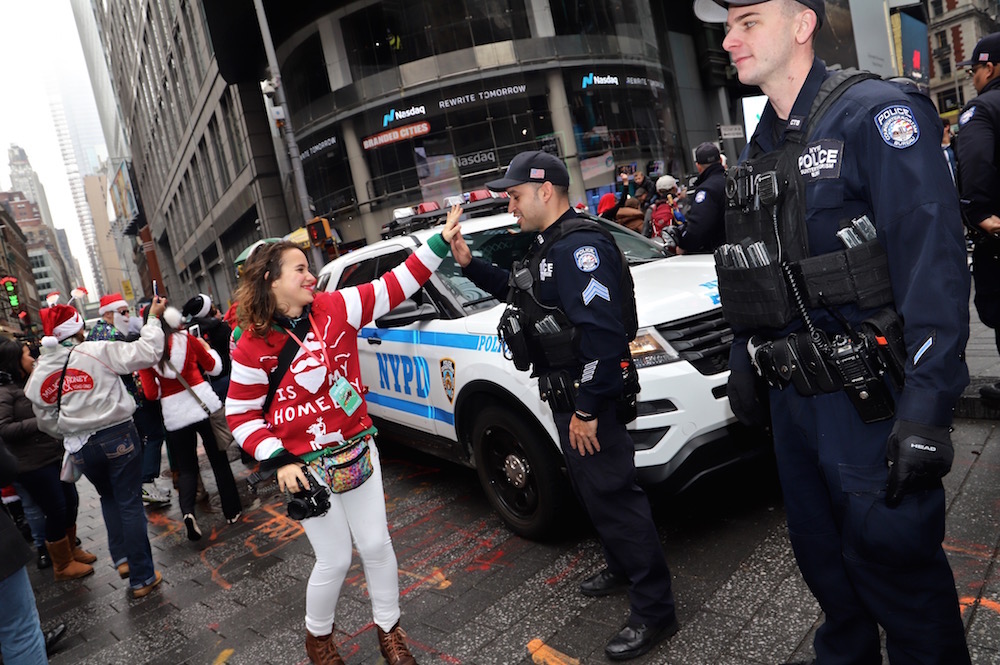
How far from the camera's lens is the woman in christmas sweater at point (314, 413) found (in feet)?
9.47

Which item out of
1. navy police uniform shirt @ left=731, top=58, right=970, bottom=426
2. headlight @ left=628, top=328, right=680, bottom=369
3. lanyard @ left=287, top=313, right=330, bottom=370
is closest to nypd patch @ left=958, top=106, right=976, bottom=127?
headlight @ left=628, top=328, right=680, bottom=369

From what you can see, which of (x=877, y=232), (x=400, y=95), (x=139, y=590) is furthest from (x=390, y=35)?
(x=877, y=232)

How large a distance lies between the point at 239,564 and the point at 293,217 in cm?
2859

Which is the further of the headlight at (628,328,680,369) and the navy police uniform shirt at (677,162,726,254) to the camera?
the navy police uniform shirt at (677,162,726,254)

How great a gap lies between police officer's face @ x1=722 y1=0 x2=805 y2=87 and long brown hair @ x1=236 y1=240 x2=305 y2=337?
2.02 meters

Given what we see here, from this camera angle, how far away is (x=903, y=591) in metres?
1.84

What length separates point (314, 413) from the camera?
2924 millimetres

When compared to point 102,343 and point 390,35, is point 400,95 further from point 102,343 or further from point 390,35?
point 102,343

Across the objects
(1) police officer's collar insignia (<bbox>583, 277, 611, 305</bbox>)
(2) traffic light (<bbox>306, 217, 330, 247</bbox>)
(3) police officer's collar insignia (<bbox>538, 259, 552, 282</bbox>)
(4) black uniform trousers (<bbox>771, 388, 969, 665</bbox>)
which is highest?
(2) traffic light (<bbox>306, 217, 330, 247</bbox>)

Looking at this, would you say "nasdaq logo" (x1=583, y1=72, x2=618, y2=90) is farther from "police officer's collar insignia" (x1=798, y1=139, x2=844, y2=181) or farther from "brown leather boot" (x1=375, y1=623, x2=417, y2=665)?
"police officer's collar insignia" (x1=798, y1=139, x2=844, y2=181)

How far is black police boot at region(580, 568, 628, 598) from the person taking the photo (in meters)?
3.36

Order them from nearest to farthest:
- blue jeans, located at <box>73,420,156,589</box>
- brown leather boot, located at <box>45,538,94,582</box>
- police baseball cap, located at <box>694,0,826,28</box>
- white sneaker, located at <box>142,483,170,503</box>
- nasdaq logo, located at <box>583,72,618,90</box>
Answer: police baseball cap, located at <box>694,0,826,28</box> < blue jeans, located at <box>73,420,156,589</box> < brown leather boot, located at <box>45,538,94,582</box> < white sneaker, located at <box>142,483,170,503</box> < nasdaq logo, located at <box>583,72,618,90</box>

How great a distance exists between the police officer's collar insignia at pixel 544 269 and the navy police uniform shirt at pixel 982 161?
112 inches

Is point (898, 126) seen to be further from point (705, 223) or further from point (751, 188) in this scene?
point (705, 223)
